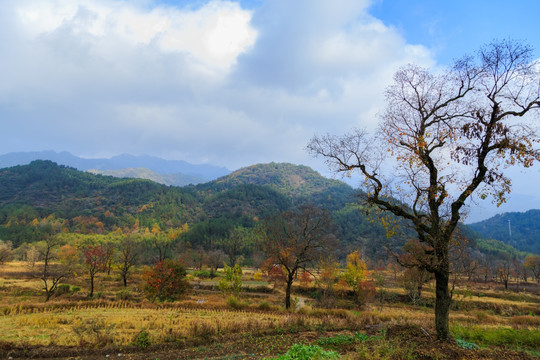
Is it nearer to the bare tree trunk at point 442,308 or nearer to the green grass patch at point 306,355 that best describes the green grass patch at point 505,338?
the bare tree trunk at point 442,308

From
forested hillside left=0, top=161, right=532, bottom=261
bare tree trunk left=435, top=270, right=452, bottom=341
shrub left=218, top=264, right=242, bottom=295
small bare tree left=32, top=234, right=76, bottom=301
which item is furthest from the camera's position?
forested hillside left=0, top=161, right=532, bottom=261

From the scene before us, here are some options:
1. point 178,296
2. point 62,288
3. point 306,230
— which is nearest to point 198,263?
point 62,288

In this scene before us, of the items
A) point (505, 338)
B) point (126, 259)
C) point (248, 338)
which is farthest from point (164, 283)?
point (505, 338)

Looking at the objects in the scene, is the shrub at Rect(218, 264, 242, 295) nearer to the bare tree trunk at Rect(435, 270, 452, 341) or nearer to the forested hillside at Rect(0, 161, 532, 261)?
the bare tree trunk at Rect(435, 270, 452, 341)

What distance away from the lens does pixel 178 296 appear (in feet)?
117

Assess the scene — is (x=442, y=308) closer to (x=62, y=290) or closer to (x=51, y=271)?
(x=62, y=290)

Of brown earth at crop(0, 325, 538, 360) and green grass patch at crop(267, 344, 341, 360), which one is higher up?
green grass patch at crop(267, 344, 341, 360)

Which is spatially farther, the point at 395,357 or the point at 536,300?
the point at 536,300

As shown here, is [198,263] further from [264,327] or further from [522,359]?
[522,359]

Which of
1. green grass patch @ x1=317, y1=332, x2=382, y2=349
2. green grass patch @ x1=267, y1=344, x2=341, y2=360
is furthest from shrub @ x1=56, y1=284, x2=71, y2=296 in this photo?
green grass patch @ x1=267, y1=344, x2=341, y2=360

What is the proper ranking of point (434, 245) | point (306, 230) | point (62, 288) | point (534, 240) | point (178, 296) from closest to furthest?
point (434, 245), point (306, 230), point (178, 296), point (62, 288), point (534, 240)

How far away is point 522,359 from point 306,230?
18.9m

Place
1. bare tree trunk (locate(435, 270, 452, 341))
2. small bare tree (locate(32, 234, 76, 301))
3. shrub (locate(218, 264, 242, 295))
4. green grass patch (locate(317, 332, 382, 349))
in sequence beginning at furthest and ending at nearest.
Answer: shrub (locate(218, 264, 242, 295)) → small bare tree (locate(32, 234, 76, 301)) → green grass patch (locate(317, 332, 382, 349)) → bare tree trunk (locate(435, 270, 452, 341))

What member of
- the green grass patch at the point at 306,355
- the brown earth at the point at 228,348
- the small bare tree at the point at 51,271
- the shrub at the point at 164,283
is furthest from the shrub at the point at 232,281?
the green grass patch at the point at 306,355
